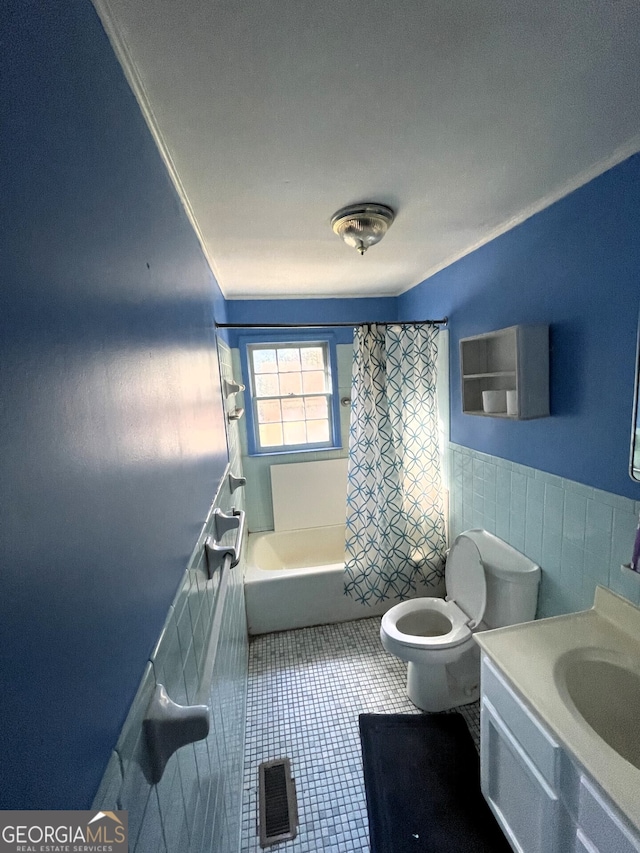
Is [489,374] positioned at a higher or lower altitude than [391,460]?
higher

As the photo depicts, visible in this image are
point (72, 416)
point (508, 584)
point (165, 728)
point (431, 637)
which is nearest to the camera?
point (72, 416)

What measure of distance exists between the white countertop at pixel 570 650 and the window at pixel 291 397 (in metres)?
2.09

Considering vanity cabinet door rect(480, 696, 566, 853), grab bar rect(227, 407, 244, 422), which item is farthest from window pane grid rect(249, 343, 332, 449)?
vanity cabinet door rect(480, 696, 566, 853)

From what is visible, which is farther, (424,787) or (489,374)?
(489,374)

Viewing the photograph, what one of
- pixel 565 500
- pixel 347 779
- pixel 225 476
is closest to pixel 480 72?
pixel 565 500

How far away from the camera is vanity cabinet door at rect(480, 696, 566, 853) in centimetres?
103

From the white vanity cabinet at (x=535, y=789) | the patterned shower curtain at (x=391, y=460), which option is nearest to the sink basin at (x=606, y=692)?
the white vanity cabinet at (x=535, y=789)

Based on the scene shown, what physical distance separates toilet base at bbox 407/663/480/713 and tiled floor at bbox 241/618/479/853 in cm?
5

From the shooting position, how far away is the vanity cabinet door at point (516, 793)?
1.03 meters

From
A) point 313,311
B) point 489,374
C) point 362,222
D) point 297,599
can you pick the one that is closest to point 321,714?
point 297,599

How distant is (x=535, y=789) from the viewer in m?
1.09

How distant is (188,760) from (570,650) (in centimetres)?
119

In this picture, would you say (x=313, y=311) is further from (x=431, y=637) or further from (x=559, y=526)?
(x=431, y=637)

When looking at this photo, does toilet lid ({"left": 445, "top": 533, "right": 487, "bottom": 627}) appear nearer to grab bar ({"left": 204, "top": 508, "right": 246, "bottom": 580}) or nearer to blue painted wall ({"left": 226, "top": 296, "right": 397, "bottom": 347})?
grab bar ({"left": 204, "top": 508, "right": 246, "bottom": 580})
